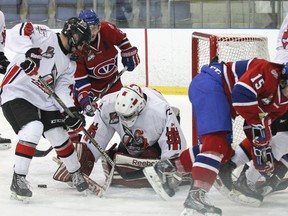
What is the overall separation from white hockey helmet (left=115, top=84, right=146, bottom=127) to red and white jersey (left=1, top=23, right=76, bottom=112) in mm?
231

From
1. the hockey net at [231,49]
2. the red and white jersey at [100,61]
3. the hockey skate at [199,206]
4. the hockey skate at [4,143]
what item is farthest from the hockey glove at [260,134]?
the hockey skate at [4,143]

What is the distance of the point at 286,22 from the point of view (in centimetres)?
416

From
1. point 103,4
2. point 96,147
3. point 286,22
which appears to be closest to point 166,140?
point 96,147

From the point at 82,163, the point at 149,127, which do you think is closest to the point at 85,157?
the point at 82,163

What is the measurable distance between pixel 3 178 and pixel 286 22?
1644mm

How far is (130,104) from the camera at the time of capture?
3.83 m

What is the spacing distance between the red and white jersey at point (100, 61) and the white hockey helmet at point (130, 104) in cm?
80

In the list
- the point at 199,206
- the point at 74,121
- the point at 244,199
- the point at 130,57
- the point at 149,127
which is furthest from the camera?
the point at 130,57

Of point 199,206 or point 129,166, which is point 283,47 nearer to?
point 129,166

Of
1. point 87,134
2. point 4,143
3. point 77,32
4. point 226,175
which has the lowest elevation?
point 4,143

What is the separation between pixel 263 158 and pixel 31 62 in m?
1.09

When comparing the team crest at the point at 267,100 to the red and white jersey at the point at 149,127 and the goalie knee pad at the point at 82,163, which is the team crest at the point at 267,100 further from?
the goalie knee pad at the point at 82,163

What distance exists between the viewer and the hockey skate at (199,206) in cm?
323

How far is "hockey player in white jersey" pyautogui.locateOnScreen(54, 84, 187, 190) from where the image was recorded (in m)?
3.88
